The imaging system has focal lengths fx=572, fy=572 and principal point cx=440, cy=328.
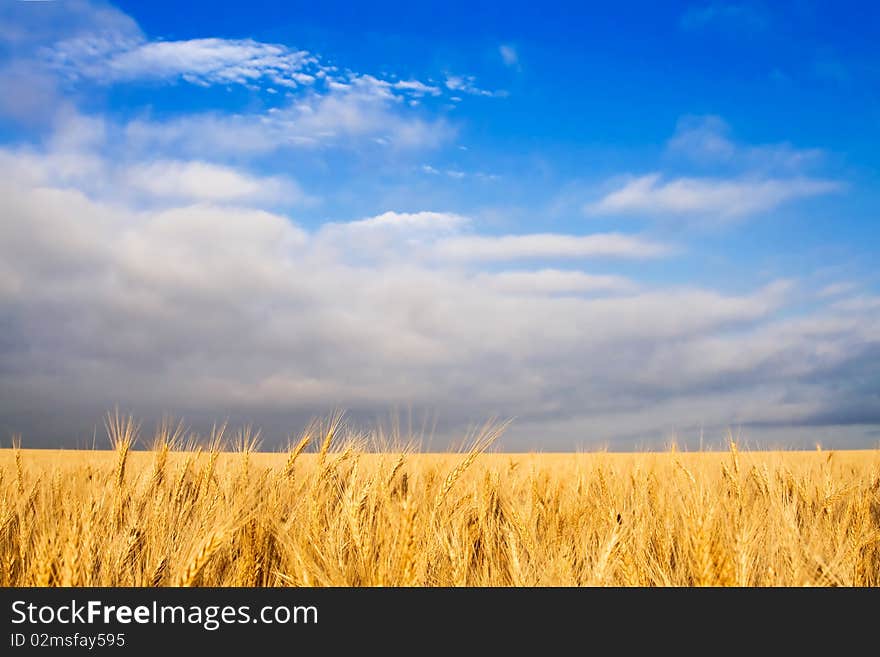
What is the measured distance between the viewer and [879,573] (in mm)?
3525

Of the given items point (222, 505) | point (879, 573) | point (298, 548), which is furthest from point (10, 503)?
point (879, 573)

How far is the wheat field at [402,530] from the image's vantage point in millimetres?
2625

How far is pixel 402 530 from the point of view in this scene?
7.72 feet

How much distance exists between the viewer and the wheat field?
2.62m
